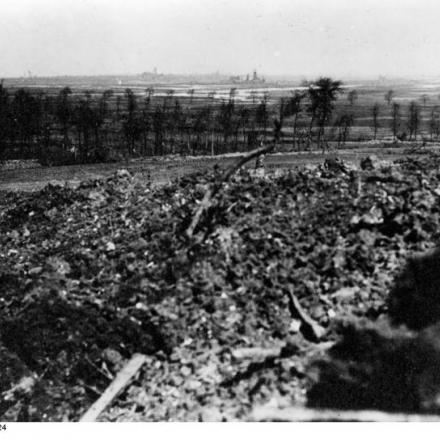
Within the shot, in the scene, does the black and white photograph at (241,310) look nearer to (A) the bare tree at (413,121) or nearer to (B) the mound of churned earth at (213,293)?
(B) the mound of churned earth at (213,293)

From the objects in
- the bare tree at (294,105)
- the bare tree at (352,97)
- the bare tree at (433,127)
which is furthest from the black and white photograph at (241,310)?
the bare tree at (352,97)

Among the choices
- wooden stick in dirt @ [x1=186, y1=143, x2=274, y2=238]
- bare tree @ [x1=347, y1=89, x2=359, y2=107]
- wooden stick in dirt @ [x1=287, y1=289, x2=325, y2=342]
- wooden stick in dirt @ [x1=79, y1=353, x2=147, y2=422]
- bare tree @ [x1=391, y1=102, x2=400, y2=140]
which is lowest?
wooden stick in dirt @ [x1=79, y1=353, x2=147, y2=422]

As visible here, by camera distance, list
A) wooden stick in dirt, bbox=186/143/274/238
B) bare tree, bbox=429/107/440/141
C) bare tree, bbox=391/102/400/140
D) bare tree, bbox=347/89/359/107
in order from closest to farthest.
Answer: wooden stick in dirt, bbox=186/143/274/238
bare tree, bbox=391/102/400/140
bare tree, bbox=429/107/440/141
bare tree, bbox=347/89/359/107

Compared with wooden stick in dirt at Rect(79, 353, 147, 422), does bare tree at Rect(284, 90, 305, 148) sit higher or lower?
higher

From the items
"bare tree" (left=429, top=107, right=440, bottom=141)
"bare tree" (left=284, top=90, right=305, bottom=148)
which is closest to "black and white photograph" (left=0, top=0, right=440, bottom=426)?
"bare tree" (left=284, top=90, right=305, bottom=148)

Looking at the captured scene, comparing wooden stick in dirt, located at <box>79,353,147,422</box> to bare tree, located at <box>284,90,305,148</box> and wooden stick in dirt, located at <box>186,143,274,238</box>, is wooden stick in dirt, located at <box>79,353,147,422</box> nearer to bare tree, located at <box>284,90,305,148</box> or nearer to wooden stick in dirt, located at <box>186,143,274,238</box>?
wooden stick in dirt, located at <box>186,143,274,238</box>
